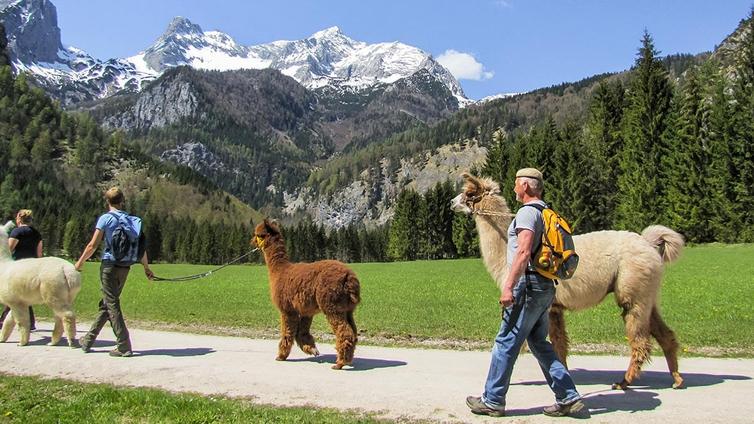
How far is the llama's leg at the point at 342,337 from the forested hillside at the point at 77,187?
11749 cm

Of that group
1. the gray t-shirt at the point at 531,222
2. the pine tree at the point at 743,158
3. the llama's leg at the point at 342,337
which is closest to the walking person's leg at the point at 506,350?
the gray t-shirt at the point at 531,222

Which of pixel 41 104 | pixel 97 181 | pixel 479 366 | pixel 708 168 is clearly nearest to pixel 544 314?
pixel 479 366

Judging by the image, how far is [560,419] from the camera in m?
6.04

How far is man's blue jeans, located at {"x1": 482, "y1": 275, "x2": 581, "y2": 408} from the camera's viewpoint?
6043 millimetres

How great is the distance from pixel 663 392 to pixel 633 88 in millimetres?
53644

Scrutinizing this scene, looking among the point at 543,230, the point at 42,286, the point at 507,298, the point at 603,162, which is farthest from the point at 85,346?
the point at 603,162

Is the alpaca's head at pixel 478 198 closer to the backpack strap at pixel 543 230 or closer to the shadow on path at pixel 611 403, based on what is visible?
the backpack strap at pixel 543 230

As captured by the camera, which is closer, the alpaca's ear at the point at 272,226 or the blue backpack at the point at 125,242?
the blue backpack at the point at 125,242

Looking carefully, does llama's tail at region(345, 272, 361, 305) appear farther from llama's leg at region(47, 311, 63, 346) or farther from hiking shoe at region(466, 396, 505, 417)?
llama's leg at region(47, 311, 63, 346)

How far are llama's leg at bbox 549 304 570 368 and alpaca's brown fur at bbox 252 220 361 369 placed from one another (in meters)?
3.15

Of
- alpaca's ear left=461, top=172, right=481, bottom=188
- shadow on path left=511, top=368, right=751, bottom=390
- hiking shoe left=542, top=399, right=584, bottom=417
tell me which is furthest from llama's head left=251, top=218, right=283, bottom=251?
hiking shoe left=542, top=399, right=584, bottom=417

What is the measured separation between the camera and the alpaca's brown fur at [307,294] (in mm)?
8820

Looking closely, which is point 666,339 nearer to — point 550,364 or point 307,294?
point 550,364

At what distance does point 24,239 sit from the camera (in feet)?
41.5
